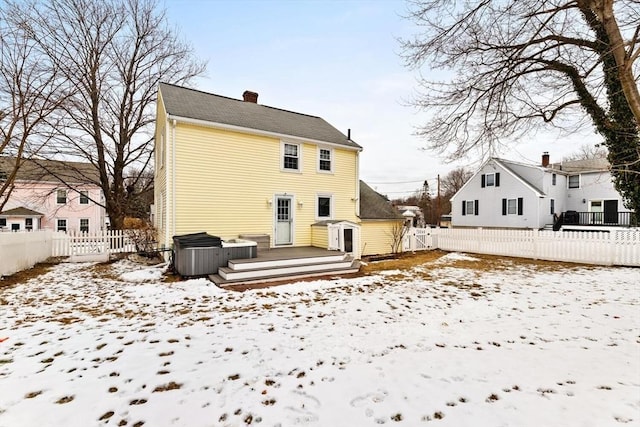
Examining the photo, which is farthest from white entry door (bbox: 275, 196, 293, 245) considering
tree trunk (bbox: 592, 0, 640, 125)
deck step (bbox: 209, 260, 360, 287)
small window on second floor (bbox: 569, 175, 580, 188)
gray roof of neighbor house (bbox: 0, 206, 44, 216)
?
small window on second floor (bbox: 569, 175, 580, 188)

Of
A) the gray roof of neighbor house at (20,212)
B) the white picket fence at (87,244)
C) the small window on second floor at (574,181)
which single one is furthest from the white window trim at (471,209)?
the gray roof of neighbor house at (20,212)

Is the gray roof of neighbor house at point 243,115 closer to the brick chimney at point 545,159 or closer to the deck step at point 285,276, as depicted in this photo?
the deck step at point 285,276

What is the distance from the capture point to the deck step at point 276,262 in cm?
783

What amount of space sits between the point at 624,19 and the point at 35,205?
120 ft

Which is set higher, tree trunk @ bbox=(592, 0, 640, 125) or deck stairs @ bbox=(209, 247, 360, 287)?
tree trunk @ bbox=(592, 0, 640, 125)

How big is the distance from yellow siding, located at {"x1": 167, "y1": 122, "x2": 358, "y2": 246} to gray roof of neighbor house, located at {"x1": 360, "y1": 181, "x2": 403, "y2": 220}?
5.94ft

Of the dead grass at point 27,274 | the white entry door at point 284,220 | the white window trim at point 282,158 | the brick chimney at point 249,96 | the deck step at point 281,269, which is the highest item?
the brick chimney at point 249,96

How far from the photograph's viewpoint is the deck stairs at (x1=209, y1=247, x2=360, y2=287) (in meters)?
7.72

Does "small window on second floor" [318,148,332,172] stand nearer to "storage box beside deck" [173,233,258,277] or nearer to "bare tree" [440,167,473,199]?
"storage box beside deck" [173,233,258,277]

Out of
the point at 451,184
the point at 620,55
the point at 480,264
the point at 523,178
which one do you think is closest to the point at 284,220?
the point at 480,264

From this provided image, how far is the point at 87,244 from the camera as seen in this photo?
36.4ft

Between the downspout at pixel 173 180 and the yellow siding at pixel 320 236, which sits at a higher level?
the downspout at pixel 173 180

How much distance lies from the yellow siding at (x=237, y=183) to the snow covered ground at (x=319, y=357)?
4076 millimetres

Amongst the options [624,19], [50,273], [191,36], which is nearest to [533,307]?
[624,19]
